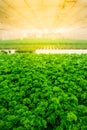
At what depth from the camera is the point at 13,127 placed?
8.79 feet

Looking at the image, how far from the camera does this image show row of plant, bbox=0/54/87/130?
2750 mm

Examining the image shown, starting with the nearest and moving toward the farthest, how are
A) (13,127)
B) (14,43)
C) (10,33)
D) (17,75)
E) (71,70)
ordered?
1. (13,127)
2. (17,75)
3. (71,70)
4. (10,33)
5. (14,43)

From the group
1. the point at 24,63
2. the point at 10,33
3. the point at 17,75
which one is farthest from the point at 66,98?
the point at 10,33

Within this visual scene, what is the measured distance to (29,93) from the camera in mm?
3564

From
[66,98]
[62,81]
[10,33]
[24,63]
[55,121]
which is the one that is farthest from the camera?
[10,33]

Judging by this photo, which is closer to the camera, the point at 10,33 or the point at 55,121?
the point at 55,121

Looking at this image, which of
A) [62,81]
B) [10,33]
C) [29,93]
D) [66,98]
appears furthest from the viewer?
[10,33]

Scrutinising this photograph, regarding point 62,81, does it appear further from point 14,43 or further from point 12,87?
point 14,43

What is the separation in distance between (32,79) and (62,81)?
549 mm

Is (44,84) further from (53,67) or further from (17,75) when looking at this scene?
(53,67)

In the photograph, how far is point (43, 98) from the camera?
132 inches

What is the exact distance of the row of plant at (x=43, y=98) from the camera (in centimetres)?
275

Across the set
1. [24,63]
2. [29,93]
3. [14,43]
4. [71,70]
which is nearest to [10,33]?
[14,43]

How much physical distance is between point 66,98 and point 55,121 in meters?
0.50
